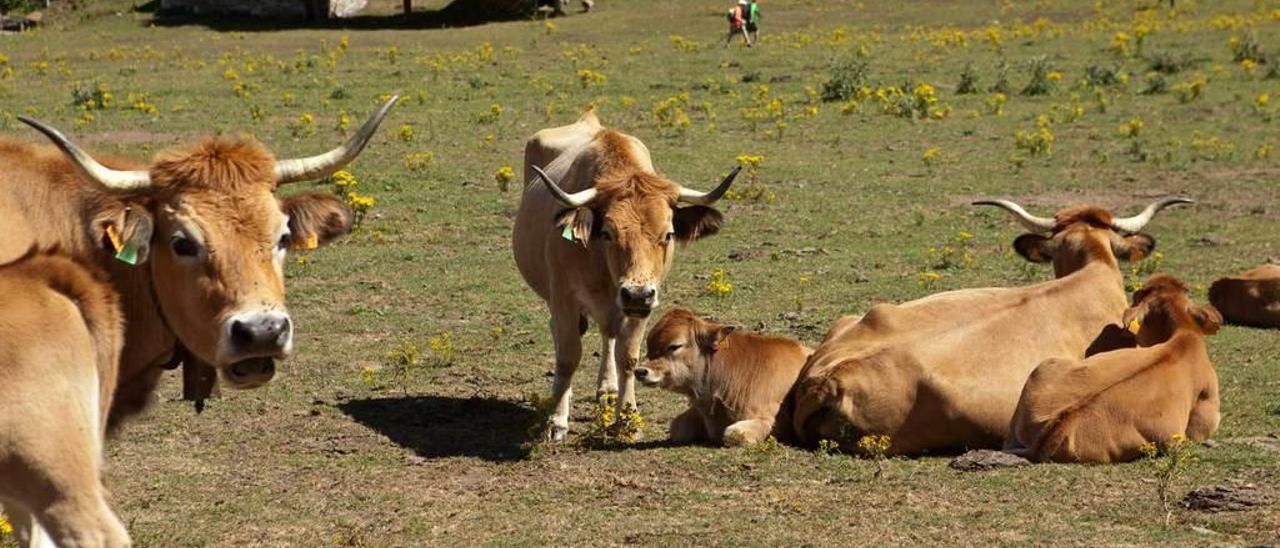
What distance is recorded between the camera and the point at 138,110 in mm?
25703

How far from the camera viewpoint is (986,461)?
393 inches

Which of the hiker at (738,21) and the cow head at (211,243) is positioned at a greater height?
the cow head at (211,243)

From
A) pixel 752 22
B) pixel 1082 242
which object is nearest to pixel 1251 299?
pixel 1082 242

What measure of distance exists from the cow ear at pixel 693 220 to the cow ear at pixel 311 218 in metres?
3.86

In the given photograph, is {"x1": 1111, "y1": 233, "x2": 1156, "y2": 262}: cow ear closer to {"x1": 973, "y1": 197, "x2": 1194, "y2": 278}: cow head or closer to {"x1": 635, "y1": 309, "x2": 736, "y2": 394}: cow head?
{"x1": 973, "y1": 197, "x2": 1194, "y2": 278}: cow head

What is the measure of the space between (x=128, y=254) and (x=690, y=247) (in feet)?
33.9

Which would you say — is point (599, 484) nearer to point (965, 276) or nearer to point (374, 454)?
point (374, 454)

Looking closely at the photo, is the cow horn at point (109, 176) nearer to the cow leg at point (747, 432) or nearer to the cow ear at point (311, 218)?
the cow ear at point (311, 218)

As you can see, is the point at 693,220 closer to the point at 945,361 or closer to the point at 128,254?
the point at 945,361

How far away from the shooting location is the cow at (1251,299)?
46.9ft

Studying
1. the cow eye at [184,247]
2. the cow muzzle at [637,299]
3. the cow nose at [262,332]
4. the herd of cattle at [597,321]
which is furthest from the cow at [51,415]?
the cow muzzle at [637,299]

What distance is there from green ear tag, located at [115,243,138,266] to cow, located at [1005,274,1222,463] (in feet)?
16.3

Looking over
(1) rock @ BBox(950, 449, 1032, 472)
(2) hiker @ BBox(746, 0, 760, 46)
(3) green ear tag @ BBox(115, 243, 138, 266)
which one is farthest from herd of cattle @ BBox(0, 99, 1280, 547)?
(2) hiker @ BBox(746, 0, 760, 46)

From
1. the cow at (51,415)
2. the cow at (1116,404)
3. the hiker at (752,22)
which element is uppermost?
the cow at (51,415)
